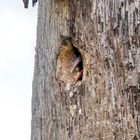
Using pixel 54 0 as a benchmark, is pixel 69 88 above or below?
below

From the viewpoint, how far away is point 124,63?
85.4 inches

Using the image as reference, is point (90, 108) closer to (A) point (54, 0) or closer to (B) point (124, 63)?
(B) point (124, 63)

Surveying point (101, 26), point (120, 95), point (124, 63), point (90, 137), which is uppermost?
point (101, 26)

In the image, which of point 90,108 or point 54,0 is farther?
point 54,0

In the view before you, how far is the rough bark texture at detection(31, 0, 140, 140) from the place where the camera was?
2146mm

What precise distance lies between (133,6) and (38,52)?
0.64 meters

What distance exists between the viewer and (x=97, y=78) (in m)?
2.23

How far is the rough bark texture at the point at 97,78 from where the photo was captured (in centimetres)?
215

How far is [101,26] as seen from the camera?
7.39 ft

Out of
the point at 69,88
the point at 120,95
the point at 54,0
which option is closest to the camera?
the point at 120,95

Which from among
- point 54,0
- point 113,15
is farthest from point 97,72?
point 54,0

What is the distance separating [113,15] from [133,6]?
98mm

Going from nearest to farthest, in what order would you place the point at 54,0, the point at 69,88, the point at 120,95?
the point at 120,95 < the point at 69,88 < the point at 54,0

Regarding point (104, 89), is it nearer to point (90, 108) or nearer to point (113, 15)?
point (90, 108)
